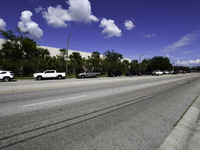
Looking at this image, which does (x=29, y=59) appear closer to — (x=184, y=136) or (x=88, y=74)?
(x=88, y=74)

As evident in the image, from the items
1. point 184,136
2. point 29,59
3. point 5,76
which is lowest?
point 184,136

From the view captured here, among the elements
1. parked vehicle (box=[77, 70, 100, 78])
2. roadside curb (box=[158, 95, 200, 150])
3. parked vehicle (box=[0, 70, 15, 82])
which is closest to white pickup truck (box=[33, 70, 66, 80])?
parked vehicle (box=[0, 70, 15, 82])

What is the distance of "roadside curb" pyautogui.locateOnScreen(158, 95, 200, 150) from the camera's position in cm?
229

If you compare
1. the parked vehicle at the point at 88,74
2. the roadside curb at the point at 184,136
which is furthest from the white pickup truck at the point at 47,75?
the roadside curb at the point at 184,136

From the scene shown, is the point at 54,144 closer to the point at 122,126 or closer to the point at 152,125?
the point at 122,126

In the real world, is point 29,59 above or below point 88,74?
above

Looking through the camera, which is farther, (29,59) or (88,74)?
(29,59)

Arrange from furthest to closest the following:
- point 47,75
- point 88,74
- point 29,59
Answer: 1. point 29,59
2. point 88,74
3. point 47,75

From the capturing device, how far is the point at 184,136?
2680mm

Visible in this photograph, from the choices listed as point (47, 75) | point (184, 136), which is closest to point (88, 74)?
point (47, 75)

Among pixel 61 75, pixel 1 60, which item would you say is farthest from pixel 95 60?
pixel 1 60

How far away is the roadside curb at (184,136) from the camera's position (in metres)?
2.29

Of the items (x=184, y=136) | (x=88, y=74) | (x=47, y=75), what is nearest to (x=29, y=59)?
(x=47, y=75)

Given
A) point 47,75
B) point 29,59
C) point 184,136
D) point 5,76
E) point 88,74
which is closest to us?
point 184,136
